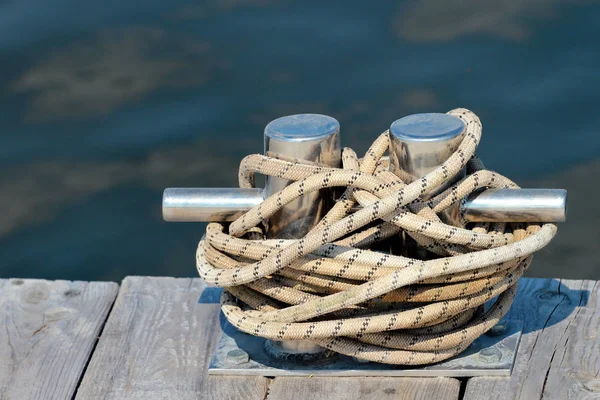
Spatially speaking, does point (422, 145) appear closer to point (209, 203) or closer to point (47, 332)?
point (209, 203)

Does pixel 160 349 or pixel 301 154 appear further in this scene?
pixel 160 349

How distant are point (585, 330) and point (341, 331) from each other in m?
0.57

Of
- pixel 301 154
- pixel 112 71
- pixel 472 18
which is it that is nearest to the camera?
pixel 301 154

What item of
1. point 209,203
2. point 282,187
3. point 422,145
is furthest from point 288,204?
point 422,145

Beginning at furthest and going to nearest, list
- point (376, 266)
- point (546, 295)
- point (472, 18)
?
point (472, 18) → point (546, 295) → point (376, 266)

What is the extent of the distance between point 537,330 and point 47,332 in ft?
3.58

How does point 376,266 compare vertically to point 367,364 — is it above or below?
above

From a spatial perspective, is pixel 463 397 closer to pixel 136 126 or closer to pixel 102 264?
pixel 102 264

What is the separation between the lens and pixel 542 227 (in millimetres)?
2174

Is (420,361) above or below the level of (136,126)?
above

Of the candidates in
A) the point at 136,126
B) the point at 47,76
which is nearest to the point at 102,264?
the point at 136,126

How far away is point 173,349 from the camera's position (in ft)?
7.86

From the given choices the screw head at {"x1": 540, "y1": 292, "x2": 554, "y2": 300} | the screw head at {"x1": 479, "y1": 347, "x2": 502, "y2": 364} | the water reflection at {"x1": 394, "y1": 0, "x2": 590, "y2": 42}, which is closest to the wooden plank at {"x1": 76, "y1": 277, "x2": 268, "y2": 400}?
the screw head at {"x1": 479, "y1": 347, "x2": 502, "y2": 364}

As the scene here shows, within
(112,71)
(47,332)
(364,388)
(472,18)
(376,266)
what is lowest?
(112,71)
